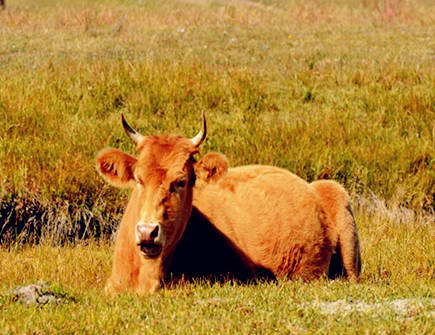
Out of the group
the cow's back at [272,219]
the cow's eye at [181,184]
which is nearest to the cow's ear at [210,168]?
the cow's eye at [181,184]

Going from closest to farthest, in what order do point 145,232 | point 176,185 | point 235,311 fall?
1. point 235,311
2. point 145,232
3. point 176,185

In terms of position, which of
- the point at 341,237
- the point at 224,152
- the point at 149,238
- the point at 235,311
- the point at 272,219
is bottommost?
the point at 341,237

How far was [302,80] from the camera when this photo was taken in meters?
13.7

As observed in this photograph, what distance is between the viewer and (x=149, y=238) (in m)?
5.66

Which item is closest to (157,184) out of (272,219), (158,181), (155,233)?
(158,181)

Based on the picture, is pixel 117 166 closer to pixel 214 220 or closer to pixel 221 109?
pixel 214 220

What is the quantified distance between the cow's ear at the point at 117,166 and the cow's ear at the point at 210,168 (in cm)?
57

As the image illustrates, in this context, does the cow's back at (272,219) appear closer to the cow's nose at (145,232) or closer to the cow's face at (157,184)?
the cow's face at (157,184)

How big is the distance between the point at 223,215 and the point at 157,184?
1384 mm

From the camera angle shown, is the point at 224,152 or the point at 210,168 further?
the point at 224,152

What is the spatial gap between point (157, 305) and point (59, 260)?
2895mm

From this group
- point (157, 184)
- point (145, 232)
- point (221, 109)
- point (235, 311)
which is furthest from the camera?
point (221, 109)

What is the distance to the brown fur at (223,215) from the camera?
6195 mm

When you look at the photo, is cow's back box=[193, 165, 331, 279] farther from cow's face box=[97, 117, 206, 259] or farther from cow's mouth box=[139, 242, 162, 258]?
cow's mouth box=[139, 242, 162, 258]
